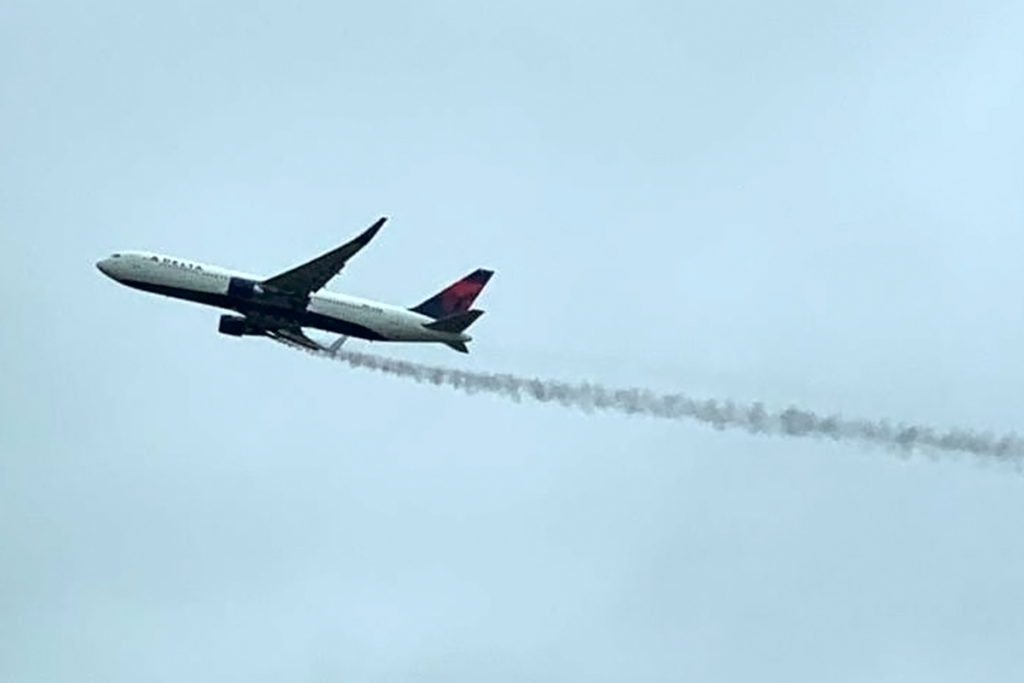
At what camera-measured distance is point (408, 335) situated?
113m

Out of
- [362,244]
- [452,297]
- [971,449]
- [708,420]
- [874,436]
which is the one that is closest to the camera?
[971,449]

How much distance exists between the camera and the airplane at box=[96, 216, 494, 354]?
111812mm

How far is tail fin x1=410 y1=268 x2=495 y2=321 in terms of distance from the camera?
4719 inches

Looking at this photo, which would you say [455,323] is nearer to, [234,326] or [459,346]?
[459,346]

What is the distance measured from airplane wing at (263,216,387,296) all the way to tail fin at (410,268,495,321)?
853cm

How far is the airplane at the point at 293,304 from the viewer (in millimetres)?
111812

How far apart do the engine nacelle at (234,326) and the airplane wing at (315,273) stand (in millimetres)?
2898

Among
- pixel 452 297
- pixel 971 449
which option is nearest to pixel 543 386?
pixel 452 297

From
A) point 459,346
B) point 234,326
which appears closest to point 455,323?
point 459,346

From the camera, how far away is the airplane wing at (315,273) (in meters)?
111

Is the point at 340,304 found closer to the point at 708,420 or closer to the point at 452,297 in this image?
the point at 452,297

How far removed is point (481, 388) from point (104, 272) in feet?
83.6

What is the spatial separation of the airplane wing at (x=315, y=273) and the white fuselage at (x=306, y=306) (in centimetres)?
93

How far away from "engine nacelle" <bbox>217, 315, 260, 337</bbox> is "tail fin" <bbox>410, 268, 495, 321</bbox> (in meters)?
12.2
